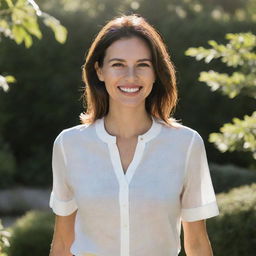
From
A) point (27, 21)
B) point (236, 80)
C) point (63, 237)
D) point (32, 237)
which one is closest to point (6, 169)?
point (32, 237)

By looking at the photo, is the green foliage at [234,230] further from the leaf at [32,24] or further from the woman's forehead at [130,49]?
the woman's forehead at [130,49]

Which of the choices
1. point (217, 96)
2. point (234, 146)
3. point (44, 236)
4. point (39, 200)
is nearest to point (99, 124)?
point (234, 146)

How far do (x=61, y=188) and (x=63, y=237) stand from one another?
19 cm

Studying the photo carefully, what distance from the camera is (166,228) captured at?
8.54 ft

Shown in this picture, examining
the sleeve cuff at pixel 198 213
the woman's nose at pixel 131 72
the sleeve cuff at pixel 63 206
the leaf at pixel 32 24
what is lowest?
the sleeve cuff at pixel 198 213

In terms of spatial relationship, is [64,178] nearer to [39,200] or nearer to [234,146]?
[234,146]

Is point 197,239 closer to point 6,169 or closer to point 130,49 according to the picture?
point 130,49

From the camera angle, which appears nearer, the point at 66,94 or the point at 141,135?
the point at 141,135

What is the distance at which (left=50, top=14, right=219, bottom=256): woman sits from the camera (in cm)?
260

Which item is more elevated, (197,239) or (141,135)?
(141,135)

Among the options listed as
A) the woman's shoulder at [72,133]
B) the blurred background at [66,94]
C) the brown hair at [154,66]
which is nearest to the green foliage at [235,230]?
the brown hair at [154,66]

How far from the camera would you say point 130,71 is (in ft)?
8.72

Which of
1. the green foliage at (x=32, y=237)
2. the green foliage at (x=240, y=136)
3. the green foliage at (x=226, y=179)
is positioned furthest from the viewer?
the green foliage at (x=226, y=179)

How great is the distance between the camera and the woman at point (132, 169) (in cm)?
260
